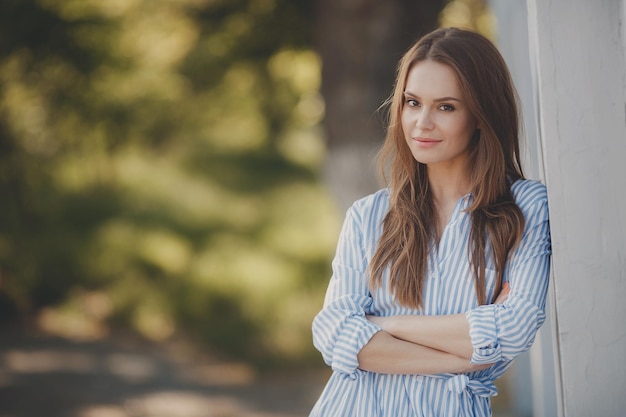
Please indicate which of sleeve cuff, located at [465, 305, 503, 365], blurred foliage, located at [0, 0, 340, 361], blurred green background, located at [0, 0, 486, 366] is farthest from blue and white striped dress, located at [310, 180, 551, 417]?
blurred foliage, located at [0, 0, 340, 361]

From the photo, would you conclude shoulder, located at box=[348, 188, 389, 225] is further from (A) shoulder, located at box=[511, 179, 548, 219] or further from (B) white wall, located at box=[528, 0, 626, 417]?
(B) white wall, located at box=[528, 0, 626, 417]

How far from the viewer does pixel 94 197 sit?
→ 9266 mm

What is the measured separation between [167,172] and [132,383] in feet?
11.8

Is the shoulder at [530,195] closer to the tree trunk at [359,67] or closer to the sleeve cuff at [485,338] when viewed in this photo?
the sleeve cuff at [485,338]

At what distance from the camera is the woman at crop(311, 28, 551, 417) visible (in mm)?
1927

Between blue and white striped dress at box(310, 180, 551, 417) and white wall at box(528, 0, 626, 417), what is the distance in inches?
3.4

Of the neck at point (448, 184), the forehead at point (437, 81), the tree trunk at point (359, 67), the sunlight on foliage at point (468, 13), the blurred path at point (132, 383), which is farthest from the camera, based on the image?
the sunlight on foliage at point (468, 13)

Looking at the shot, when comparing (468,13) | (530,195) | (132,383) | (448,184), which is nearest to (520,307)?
(530,195)

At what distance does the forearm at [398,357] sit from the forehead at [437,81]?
577 millimetres

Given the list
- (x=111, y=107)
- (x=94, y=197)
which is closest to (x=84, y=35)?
(x=111, y=107)

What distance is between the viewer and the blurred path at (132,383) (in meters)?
5.81

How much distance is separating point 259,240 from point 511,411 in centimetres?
409

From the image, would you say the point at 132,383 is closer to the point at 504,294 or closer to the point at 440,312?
the point at 440,312

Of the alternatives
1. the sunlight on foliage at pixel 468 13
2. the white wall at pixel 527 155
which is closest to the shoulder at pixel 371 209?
the white wall at pixel 527 155
